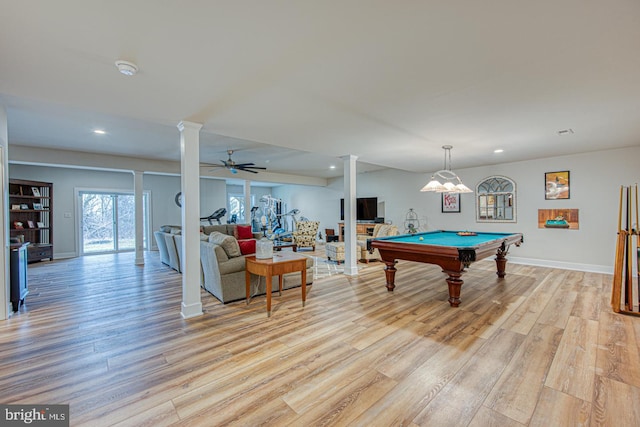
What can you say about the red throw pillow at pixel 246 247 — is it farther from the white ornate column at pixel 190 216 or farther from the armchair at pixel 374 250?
the armchair at pixel 374 250

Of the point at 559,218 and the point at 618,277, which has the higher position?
the point at 559,218

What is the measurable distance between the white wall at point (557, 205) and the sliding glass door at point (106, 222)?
8.10m

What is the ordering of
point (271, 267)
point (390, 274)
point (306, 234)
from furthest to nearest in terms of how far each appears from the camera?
point (306, 234), point (390, 274), point (271, 267)

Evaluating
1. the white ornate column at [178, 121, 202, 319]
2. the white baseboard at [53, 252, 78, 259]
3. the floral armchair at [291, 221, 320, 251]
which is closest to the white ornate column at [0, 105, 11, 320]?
the white ornate column at [178, 121, 202, 319]

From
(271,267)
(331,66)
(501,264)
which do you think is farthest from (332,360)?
(501,264)

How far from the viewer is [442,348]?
245 cm

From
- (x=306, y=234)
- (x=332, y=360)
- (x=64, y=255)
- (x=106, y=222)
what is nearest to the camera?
(x=332, y=360)

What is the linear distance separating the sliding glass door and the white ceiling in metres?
4.79

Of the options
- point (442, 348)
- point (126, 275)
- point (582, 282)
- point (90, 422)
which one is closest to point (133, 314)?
point (90, 422)

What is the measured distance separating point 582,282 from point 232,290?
5.64 meters

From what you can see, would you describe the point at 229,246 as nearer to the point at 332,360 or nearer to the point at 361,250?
the point at 332,360

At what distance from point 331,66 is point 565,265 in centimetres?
647

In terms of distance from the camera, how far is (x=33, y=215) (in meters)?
6.72

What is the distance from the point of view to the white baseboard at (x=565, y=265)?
5162 millimetres
